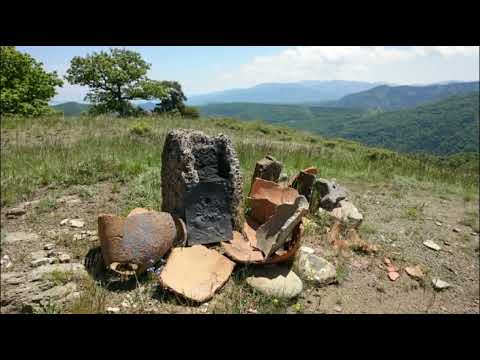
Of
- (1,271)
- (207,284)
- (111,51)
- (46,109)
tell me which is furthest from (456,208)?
(111,51)

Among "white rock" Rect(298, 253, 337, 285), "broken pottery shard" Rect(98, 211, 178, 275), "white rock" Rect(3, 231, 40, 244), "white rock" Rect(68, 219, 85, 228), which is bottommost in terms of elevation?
"white rock" Rect(298, 253, 337, 285)

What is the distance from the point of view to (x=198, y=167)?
4.90 metres

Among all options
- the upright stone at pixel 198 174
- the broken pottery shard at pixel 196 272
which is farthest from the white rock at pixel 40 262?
the upright stone at pixel 198 174

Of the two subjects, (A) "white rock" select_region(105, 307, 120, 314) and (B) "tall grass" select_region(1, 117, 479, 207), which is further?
(B) "tall grass" select_region(1, 117, 479, 207)

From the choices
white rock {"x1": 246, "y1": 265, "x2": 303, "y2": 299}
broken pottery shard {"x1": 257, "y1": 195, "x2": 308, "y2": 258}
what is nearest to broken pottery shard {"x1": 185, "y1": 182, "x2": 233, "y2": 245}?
broken pottery shard {"x1": 257, "y1": 195, "x2": 308, "y2": 258}

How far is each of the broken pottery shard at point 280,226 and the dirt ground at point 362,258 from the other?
67cm

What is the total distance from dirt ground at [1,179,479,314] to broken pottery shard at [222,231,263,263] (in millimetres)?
319

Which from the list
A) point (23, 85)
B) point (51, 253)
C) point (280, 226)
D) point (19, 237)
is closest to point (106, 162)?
point (19, 237)

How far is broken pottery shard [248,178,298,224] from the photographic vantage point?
5.44 m

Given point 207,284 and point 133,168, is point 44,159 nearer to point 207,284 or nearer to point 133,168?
point 133,168

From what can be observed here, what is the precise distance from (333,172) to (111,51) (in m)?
33.5

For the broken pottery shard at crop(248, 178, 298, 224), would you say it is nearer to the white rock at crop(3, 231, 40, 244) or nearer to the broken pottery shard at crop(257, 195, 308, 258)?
the broken pottery shard at crop(257, 195, 308, 258)

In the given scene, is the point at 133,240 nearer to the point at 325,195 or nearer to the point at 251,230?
the point at 251,230

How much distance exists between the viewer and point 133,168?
741 centimetres
